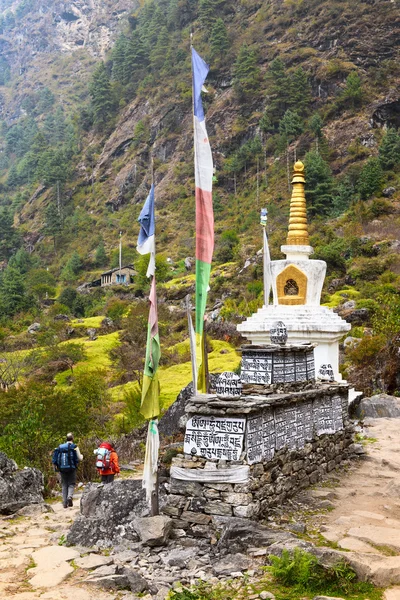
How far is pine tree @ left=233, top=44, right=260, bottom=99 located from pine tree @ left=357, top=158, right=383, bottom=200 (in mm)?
26343

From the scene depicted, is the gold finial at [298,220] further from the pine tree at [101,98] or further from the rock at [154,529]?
the pine tree at [101,98]

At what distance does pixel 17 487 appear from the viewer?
10.0 metres

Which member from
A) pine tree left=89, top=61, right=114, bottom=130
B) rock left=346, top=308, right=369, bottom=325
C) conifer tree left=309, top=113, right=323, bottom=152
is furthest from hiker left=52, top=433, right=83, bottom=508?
pine tree left=89, top=61, right=114, bottom=130

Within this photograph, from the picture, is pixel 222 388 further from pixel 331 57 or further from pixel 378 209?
pixel 331 57

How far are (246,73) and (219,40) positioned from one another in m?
8.01

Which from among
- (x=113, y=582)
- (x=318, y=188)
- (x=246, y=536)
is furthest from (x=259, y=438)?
(x=318, y=188)

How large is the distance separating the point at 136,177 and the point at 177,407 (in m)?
67.4

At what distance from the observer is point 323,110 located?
219ft

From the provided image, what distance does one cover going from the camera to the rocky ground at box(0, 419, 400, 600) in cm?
624

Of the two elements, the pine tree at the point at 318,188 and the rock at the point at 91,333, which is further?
the pine tree at the point at 318,188

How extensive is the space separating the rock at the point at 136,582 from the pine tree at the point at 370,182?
4748cm

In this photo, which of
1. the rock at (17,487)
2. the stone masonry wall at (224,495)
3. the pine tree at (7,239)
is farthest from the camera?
the pine tree at (7,239)

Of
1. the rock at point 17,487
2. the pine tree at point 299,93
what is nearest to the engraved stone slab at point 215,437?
the rock at point 17,487

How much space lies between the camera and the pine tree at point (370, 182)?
50.3 m
